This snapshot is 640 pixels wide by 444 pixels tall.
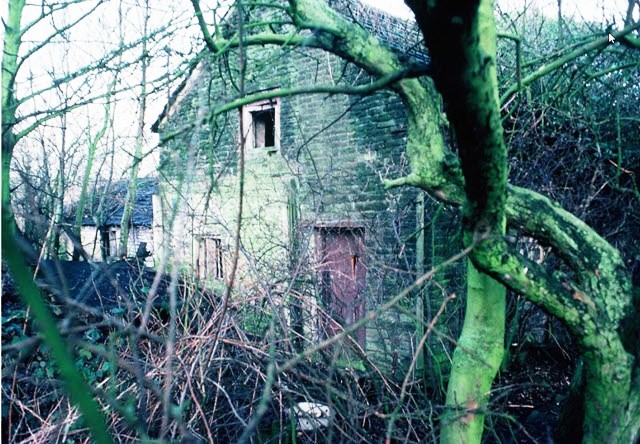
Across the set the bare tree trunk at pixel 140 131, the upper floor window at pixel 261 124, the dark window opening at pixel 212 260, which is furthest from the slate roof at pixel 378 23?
the dark window opening at pixel 212 260

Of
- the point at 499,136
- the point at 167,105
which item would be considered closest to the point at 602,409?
the point at 499,136

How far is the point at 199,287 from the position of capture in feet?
13.5

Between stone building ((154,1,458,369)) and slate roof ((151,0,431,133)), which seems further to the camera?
slate roof ((151,0,431,133))

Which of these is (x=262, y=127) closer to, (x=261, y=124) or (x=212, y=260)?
(x=261, y=124)

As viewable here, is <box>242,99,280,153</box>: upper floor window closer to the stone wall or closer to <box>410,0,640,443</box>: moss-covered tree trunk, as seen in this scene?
the stone wall

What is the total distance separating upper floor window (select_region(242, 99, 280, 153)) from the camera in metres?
9.99

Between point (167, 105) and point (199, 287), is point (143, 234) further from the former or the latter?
point (199, 287)

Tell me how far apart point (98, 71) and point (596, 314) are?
21.1 feet

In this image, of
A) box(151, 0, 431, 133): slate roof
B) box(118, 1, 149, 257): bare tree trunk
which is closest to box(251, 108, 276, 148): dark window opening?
box(151, 0, 431, 133): slate roof

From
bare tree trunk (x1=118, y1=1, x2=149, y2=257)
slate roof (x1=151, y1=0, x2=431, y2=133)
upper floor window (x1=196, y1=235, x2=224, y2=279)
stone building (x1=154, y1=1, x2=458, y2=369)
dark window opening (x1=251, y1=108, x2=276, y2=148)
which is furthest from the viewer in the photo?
dark window opening (x1=251, y1=108, x2=276, y2=148)

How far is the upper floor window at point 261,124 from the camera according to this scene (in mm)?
9992

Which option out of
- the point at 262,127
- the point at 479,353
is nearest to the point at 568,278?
the point at 479,353

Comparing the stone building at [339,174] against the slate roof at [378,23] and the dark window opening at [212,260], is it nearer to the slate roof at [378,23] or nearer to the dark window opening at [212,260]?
the slate roof at [378,23]

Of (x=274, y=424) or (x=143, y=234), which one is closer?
(x=274, y=424)
